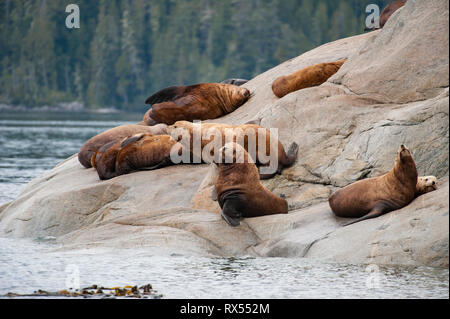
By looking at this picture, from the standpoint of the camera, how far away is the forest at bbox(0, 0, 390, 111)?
253 ft

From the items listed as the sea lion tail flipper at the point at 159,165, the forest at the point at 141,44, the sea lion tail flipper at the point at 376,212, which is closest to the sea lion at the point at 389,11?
the sea lion tail flipper at the point at 159,165

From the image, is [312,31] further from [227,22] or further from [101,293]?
[101,293]

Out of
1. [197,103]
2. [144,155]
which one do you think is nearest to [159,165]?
[144,155]

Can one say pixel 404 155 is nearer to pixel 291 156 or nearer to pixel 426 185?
pixel 426 185

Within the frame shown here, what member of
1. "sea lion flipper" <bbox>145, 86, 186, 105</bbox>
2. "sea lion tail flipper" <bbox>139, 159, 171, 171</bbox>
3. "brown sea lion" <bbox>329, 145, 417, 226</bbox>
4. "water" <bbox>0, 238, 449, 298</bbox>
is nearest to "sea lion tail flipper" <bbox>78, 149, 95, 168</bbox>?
"sea lion tail flipper" <bbox>139, 159, 171, 171</bbox>

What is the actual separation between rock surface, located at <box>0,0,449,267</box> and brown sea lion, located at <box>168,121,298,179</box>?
15cm

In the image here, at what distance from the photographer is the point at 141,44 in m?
87.9

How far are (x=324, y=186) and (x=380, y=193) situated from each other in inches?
57.0

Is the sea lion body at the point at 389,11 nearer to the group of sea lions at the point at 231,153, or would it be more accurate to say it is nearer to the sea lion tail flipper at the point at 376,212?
the group of sea lions at the point at 231,153

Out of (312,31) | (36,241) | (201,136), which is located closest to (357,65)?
(201,136)

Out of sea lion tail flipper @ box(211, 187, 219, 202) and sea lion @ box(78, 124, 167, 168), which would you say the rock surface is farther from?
sea lion @ box(78, 124, 167, 168)

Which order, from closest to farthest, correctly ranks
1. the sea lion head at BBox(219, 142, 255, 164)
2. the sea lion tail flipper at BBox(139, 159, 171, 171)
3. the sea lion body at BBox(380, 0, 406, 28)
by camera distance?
the sea lion head at BBox(219, 142, 255, 164), the sea lion tail flipper at BBox(139, 159, 171, 171), the sea lion body at BBox(380, 0, 406, 28)

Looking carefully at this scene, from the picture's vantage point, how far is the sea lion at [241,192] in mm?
8570
